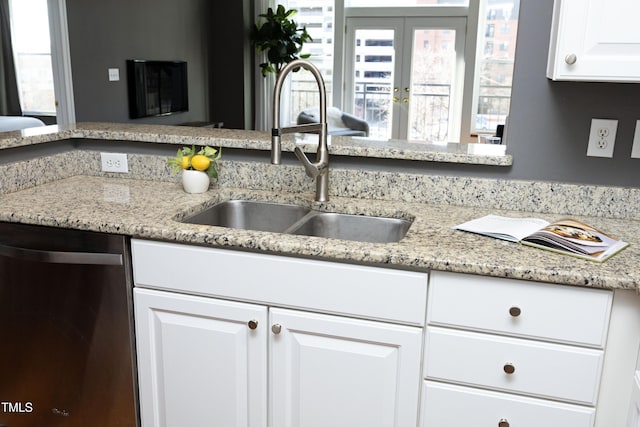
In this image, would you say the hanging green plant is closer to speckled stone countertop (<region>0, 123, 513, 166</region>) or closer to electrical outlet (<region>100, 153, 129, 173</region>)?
speckled stone countertop (<region>0, 123, 513, 166</region>)

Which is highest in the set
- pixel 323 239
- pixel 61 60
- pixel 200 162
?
pixel 61 60

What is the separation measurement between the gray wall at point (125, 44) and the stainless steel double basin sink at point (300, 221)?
3471mm

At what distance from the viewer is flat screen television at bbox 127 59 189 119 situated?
18.1ft

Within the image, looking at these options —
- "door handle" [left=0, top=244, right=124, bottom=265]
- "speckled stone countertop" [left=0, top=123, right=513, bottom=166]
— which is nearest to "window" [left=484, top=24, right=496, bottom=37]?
"speckled stone countertop" [left=0, top=123, right=513, bottom=166]

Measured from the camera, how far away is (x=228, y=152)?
202 centimetres

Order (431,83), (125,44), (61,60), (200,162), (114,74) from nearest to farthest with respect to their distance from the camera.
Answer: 1. (200,162)
2. (61,60)
3. (114,74)
4. (125,44)
5. (431,83)

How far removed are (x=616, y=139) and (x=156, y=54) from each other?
17.3 ft

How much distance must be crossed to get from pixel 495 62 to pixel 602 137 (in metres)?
5.12

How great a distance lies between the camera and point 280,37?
6.75 m

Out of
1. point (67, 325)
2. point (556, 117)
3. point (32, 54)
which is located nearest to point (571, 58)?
point (556, 117)

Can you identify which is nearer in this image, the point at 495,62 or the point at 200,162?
the point at 200,162

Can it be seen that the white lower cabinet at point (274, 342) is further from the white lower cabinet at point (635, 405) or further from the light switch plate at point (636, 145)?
the light switch plate at point (636, 145)

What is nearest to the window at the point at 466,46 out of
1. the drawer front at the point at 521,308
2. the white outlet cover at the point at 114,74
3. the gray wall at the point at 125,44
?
the gray wall at the point at 125,44

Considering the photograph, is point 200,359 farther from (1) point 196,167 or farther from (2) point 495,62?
(2) point 495,62
